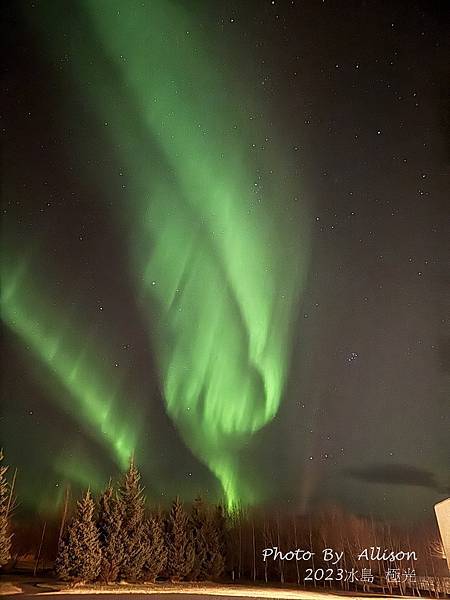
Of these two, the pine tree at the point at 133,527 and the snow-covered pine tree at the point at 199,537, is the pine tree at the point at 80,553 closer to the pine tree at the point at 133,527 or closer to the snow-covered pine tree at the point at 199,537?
the pine tree at the point at 133,527

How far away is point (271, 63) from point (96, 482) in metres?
3.44

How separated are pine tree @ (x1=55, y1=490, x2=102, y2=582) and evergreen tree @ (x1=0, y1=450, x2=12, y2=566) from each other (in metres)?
0.33

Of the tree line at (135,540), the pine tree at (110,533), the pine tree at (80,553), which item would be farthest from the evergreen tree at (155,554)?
the pine tree at (80,553)

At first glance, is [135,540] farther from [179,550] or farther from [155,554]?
[179,550]

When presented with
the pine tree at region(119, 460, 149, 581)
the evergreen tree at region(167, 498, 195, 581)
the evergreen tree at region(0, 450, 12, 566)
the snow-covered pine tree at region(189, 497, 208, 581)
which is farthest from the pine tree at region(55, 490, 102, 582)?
the snow-covered pine tree at region(189, 497, 208, 581)

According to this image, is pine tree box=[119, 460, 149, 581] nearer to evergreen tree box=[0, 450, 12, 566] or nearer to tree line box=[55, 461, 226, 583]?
tree line box=[55, 461, 226, 583]

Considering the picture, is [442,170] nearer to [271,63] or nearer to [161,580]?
[271,63]

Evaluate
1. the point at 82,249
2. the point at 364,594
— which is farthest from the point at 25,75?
the point at 364,594

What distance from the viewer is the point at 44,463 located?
13.6 ft

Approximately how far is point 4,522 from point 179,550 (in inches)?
46.6

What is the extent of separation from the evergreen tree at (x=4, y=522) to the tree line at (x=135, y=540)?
0.33 m

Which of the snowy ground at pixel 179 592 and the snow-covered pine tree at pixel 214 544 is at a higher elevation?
the snow-covered pine tree at pixel 214 544

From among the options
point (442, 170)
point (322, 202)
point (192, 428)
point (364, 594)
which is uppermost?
point (442, 170)

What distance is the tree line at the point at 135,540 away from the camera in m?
3.96
